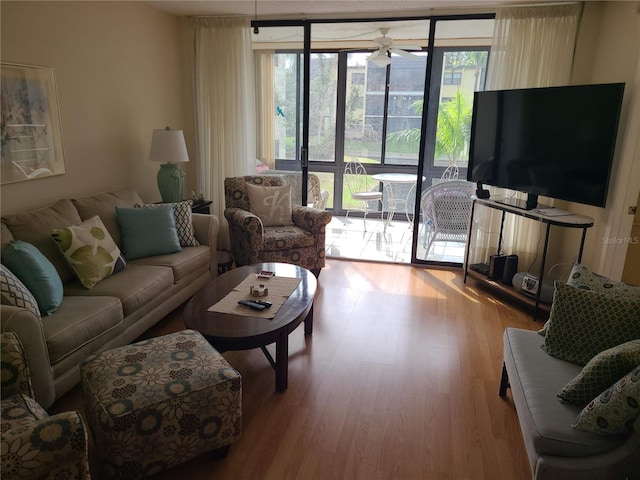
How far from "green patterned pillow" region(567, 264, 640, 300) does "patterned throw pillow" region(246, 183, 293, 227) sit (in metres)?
2.70

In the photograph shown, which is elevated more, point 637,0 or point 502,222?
point 637,0

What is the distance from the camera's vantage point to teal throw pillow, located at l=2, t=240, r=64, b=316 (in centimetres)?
232

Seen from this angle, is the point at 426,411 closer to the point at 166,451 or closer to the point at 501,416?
the point at 501,416

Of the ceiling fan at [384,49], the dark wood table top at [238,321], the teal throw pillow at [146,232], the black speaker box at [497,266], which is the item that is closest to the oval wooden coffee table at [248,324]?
the dark wood table top at [238,321]

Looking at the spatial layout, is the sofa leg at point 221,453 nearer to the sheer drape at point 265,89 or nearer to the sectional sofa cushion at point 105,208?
the sectional sofa cushion at point 105,208

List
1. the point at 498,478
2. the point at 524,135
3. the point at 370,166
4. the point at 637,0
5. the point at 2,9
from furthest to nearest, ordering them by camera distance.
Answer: the point at 370,166
the point at 524,135
the point at 637,0
the point at 2,9
the point at 498,478

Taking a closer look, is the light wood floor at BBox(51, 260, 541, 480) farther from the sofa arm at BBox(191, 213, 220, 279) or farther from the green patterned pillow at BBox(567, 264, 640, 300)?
the green patterned pillow at BBox(567, 264, 640, 300)

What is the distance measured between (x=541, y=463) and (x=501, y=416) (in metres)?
0.78

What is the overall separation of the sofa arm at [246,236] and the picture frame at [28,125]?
1424 mm

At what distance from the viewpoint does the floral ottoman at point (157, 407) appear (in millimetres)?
1665

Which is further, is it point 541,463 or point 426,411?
point 426,411

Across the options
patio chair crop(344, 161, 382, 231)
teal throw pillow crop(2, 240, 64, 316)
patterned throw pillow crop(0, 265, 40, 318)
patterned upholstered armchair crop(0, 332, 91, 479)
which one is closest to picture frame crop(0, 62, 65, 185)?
teal throw pillow crop(2, 240, 64, 316)

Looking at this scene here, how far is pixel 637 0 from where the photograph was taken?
122 inches

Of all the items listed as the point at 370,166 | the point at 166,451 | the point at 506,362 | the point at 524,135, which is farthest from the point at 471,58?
the point at 166,451
